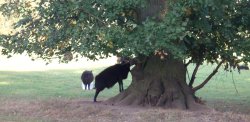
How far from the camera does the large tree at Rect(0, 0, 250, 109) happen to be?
10.7m

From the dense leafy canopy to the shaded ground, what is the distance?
1.33 meters

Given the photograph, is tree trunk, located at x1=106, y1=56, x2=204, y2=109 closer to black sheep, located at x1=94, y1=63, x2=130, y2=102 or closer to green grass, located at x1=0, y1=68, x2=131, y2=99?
black sheep, located at x1=94, y1=63, x2=130, y2=102

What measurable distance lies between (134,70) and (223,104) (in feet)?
18.2

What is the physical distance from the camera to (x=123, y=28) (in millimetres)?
11148

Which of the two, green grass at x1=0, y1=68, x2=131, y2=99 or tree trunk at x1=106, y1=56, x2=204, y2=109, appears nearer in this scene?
tree trunk at x1=106, y1=56, x2=204, y2=109

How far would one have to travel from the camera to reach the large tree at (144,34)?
1071cm

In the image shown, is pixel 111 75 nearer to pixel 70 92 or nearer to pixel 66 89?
pixel 70 92

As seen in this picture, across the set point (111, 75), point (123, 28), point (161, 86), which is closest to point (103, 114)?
point (161, 86)

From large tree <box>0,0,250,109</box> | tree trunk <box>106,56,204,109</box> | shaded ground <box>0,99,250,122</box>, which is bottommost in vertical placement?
shaded ground <box>0,99,250,122</box>

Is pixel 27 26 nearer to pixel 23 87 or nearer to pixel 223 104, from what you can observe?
pixel 223 104

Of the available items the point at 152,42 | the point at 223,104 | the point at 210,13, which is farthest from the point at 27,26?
the point at 223,104

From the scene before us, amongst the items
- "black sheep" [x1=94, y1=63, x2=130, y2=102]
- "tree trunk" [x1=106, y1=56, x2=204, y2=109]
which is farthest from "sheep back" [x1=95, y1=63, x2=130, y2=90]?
"tree trunk" [x1=106, y1=56, x2=204, y2=109]

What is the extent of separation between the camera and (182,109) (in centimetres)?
1316

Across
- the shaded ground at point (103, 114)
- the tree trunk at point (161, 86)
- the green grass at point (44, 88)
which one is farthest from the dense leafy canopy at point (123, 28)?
the green grass at point (44, 88)
